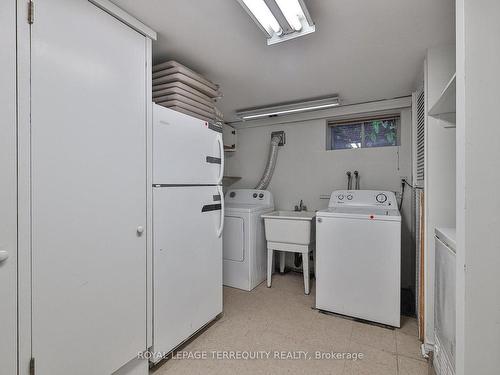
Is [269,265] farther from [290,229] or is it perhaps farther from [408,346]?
[408,346]

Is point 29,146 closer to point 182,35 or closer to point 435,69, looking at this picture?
point 182,35

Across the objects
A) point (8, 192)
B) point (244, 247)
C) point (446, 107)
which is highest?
point (446, 107)

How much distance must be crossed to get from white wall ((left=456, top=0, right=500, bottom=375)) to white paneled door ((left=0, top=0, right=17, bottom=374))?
1.72 m

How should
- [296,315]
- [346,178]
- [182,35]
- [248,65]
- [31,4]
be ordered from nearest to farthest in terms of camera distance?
[31,4] < [182,35] < [248,65] < [296,315] < [346,178]

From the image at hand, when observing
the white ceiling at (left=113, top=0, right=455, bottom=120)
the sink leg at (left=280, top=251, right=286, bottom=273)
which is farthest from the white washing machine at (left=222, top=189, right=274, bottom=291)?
the white ceiling at (left=113, top=0, right=455, bottom=120)

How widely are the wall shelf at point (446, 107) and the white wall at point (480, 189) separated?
0.33 metres

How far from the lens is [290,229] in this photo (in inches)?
115

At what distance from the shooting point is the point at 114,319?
142 centimetres

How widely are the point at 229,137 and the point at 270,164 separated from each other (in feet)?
2.63

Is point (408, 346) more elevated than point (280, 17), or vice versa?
point (280, 17)

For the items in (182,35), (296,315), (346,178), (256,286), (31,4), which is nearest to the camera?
(31,4)

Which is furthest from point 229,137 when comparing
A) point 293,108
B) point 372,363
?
point 372,363

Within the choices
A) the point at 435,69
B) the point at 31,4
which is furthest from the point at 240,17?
the point at 435,69

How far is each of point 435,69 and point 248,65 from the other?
4.50 feet
